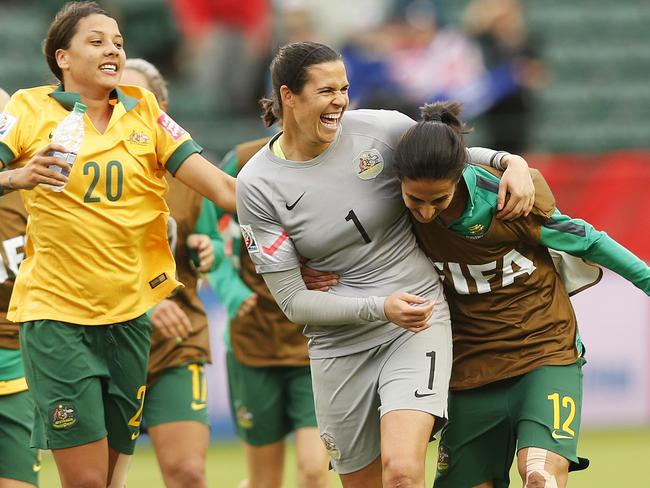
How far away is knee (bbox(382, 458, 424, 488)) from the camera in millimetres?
5105

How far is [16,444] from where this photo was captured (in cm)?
625

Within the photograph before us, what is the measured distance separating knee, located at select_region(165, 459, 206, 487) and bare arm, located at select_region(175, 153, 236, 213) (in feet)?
4.88

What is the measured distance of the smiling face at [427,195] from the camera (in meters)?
5.08

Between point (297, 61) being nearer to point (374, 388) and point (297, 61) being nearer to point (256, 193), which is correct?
point (256, 193)

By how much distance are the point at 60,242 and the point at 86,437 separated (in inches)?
32.1

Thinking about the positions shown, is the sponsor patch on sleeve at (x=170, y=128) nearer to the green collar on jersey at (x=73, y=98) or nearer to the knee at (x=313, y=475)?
the green collar on jersey at (x=73, y=98)

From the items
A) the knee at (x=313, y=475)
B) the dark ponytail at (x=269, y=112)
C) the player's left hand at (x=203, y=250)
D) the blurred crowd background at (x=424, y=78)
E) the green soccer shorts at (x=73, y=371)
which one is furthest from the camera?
the blurred crowd background at (x=424, y=78)

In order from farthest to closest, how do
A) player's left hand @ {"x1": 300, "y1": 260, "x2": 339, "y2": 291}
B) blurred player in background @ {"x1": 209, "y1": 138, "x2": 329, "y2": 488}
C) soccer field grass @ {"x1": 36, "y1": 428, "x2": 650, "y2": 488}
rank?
soccer field grass @ {"x1": 36, "y1": 428, "x2": 650, "y2": 488}, blurred player in background @ {"x1": 209, "y1": 138, "x2": 329, "y2": 488}, player's left hand @ {"x1": 300, "y1": 260, "x2": 339, "y2": 291}

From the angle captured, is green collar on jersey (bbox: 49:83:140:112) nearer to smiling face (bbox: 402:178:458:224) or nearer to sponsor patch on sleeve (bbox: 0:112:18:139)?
sponsor patch on sleeve (bbox: 0:112:18:139)

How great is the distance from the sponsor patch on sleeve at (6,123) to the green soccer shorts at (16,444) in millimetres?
1562

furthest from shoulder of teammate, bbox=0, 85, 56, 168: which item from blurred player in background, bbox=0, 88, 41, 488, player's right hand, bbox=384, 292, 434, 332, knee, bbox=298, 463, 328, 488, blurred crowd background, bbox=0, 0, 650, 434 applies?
blurred crowd background, bbox=0, 0, 650, 434

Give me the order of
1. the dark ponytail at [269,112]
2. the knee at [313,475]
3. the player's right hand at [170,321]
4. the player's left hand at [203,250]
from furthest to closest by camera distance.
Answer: the knee at [313,475]
the player's left hand at [203,250]
the player's right hand at [170,321]
the dark ponytail at [269,112]

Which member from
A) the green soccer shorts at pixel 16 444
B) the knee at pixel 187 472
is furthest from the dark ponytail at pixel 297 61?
the green soccer shorts at pixel 16 444

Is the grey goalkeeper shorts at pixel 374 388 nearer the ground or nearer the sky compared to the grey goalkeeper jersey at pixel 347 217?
nearer the ground
